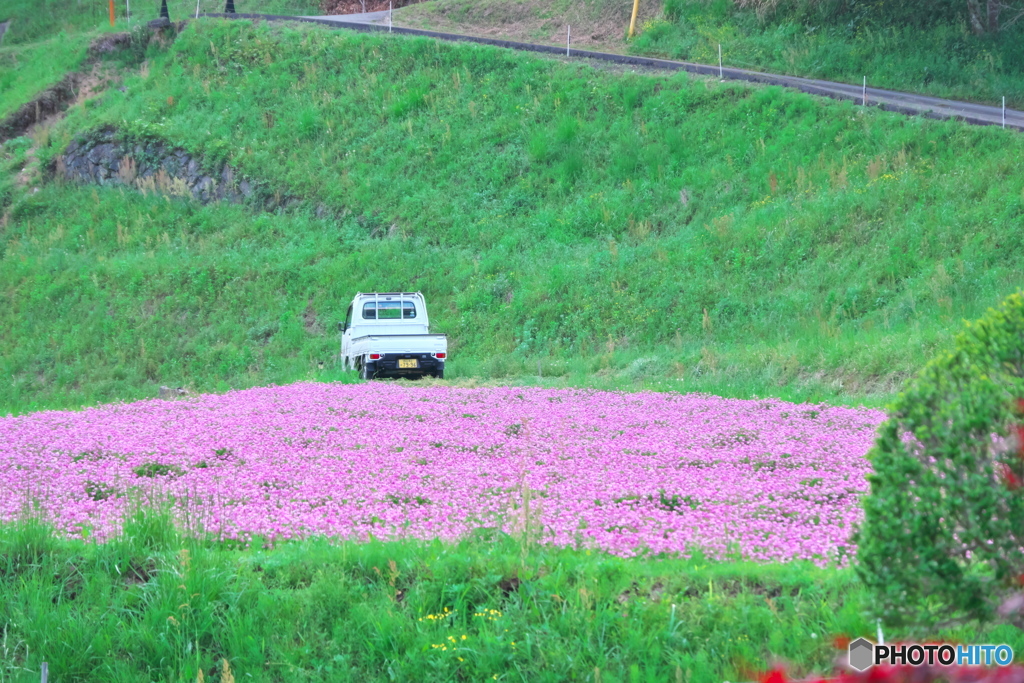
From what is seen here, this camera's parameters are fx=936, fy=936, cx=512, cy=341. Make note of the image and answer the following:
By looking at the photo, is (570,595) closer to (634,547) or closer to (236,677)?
(634,547)

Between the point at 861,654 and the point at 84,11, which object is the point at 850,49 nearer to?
the point at 861,654

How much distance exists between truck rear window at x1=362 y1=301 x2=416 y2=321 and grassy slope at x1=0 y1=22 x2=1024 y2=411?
70.8 inches

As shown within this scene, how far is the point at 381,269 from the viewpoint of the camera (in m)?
29.6

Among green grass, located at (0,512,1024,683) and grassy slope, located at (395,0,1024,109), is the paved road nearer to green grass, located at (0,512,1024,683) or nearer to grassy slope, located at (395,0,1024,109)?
grassy slope, located at (395,0,1024,109)

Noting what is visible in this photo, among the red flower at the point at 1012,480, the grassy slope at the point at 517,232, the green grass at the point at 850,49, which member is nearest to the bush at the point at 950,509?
the red flower at the point at 1012,480

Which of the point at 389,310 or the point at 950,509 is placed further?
the point at 389,310

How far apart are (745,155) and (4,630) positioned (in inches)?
1058

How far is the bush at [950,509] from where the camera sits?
3982 millimetres

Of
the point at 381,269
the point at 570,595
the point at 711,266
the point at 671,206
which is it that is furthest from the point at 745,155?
the point at 570,595

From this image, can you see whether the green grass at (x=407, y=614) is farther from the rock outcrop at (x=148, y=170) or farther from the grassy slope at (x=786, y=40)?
the rock outcrop at (x=148, y=170)

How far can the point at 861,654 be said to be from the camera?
4.41 meters

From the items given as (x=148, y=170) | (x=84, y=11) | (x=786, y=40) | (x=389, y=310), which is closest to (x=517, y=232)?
(x=389, y=310)

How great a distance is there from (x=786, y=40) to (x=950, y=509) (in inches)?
1493

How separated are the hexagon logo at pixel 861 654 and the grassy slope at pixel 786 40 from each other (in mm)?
31162
